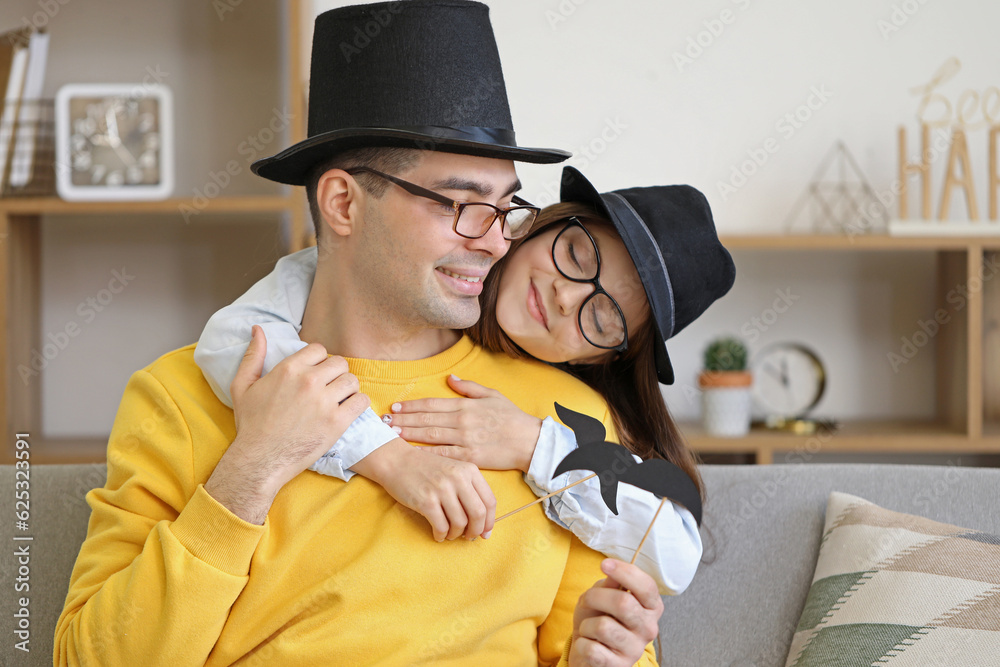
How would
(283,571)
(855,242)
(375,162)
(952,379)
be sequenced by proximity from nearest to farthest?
(283,571)
(375,162)
(855,242)
(952,379)

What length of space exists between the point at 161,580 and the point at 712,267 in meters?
0.93

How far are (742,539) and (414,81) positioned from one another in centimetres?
96

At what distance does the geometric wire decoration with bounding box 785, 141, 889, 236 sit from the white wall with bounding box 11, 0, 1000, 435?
0.03 m

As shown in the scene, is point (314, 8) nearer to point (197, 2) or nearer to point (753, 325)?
point (197, 2)

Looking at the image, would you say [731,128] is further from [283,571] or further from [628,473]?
[283,571]

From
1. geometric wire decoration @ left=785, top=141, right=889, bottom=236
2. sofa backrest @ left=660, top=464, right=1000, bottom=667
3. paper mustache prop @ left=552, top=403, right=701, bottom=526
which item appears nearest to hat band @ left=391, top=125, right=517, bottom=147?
paper mustache prop @ left=552, top=403, right=701, bottom=526

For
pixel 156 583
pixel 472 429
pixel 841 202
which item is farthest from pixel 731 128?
pixel 156 583

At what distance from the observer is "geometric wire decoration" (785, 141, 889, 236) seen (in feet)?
8.51

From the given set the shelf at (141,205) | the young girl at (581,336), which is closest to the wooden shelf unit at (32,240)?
the shelf at (141,205)

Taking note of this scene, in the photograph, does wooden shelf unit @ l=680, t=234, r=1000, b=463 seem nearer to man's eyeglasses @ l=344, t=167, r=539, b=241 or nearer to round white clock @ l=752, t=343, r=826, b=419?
round white clock @ l=752, t=343, r=826, b=419

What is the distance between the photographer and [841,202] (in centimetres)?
261

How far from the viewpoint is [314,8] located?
2.59m

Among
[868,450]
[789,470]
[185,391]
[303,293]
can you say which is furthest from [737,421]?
[185,391]

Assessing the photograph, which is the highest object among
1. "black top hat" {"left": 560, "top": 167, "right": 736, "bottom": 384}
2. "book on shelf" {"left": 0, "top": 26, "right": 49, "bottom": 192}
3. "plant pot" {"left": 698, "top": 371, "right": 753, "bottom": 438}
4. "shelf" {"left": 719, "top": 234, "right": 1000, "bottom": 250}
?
"book on shelf" {"left": 0, "top": 26, "right": 49, "bottom": 192}
